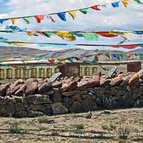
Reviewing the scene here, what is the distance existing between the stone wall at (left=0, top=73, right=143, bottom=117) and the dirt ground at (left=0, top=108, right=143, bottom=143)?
2.48 ft

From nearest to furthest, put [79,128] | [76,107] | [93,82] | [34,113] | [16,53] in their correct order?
[79,128], [34,113], [76,107], [93,82], [16,53]

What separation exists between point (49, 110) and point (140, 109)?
3239 mm

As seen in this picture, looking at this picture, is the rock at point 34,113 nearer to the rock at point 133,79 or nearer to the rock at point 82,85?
the rock at point 82,85

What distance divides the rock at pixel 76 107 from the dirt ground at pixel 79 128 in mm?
621

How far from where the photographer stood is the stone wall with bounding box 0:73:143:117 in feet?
51.8

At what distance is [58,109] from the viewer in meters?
16.2

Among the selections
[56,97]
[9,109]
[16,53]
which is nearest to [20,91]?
[9,109]

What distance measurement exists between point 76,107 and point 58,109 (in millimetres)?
654

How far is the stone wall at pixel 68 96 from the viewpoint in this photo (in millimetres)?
15789

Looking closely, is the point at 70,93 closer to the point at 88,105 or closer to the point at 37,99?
the point at 88,105

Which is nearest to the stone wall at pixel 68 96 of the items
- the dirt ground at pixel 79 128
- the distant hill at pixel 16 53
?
the dirt ground at pixel 79 128

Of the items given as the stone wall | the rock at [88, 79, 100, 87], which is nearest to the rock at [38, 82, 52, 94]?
the stone wall

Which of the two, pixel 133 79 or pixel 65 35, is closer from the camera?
pixel 65 35

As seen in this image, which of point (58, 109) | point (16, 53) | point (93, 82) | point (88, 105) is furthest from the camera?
point (16, 53)
